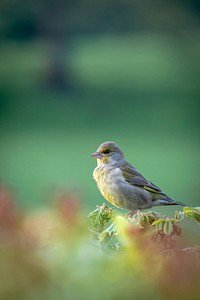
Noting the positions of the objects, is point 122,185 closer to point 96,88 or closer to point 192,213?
point 192,213

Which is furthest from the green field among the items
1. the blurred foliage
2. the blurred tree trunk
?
the blurred foliage

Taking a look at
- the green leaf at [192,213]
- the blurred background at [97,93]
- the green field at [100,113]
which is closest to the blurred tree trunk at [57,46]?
the blurred background at [97,93]

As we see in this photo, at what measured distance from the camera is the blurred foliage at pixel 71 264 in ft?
→ 5.96

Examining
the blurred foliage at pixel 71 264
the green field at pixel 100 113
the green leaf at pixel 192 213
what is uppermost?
the green field at pixel 100 113

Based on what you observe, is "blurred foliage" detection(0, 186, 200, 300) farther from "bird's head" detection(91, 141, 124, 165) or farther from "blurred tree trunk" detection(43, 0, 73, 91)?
"blurred tree trunk" detection(43, 0, 73, 91)

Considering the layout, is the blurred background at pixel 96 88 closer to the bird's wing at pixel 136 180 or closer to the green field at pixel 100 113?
the green field at pixel 100 113

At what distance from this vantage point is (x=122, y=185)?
22.2ft

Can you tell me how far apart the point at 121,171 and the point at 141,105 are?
97.8 feet

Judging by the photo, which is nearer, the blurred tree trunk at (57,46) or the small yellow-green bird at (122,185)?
the small yellow-green bird at (122,185)

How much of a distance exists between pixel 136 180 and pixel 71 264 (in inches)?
202

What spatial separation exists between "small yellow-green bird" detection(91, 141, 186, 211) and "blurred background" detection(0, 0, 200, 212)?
45.0 ft

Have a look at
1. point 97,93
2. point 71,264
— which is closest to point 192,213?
point 71,264

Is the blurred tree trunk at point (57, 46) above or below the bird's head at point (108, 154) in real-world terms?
above

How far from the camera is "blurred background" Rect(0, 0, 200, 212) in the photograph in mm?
27391
